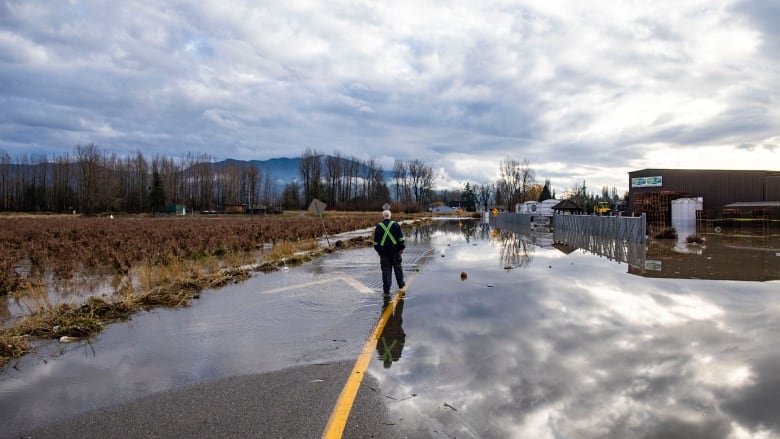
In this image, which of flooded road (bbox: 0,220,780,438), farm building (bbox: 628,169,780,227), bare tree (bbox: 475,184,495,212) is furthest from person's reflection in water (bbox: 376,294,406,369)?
bare tree (bbox: 475,184,495,212)

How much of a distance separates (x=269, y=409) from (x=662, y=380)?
377 cm

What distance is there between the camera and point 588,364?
538 cm

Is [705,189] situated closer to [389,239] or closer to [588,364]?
[389,239]

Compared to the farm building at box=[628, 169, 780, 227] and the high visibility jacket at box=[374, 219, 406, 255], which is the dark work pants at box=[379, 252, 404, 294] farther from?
the farm building at box=[628, 169, 780, 227]

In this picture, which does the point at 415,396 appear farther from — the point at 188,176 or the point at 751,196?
the point at 188,176

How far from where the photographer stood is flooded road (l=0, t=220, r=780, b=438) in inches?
162

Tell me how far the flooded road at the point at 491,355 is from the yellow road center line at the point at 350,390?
0.13 metres

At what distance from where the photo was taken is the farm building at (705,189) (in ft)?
160

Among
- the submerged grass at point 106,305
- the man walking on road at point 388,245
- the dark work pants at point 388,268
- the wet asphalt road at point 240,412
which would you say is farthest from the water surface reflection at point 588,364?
the submerged grass at point 106,305

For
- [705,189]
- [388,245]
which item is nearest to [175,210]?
[705,189]

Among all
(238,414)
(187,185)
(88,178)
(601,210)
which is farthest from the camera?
(187,185)

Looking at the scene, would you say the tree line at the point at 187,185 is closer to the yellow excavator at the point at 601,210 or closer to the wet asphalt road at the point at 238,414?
the yellow excavator at the point at 601,210

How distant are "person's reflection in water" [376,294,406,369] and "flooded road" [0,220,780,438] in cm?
4

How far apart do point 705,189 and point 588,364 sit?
61694mm
